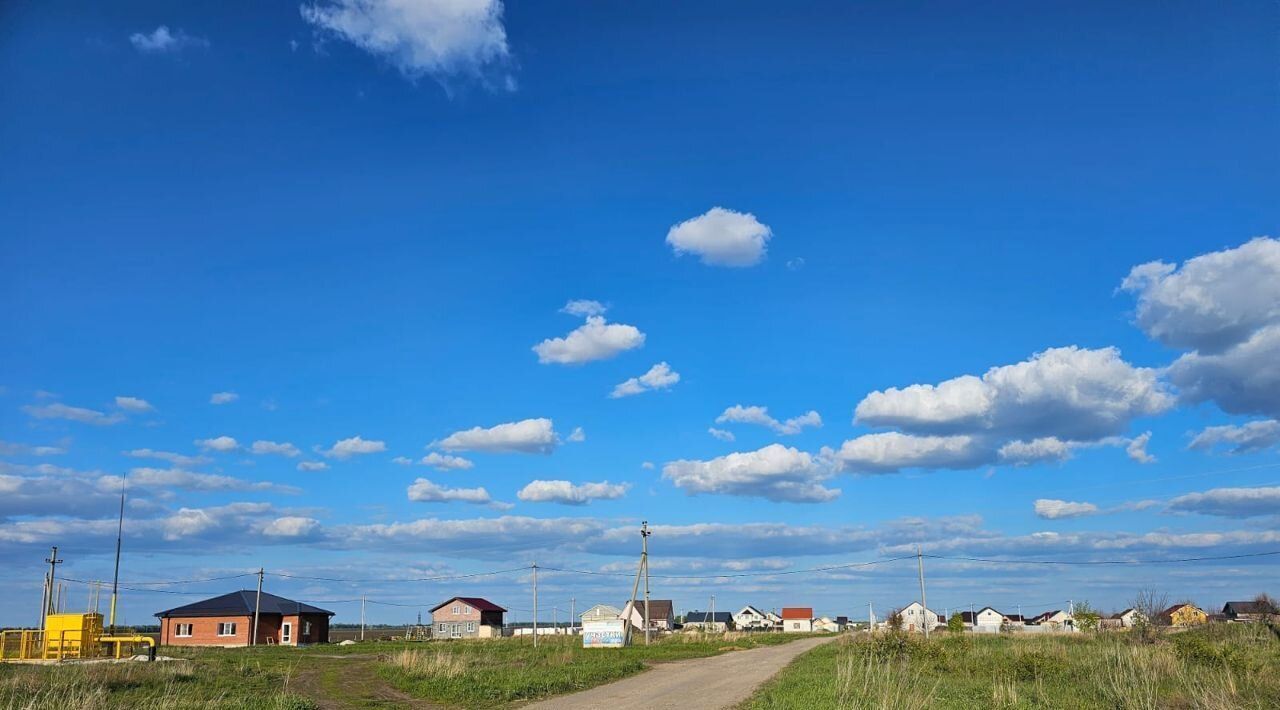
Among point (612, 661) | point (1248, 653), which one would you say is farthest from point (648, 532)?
point (1248, 653)

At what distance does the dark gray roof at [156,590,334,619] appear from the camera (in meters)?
62.3

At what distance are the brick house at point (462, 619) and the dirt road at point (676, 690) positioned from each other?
62.8 metres

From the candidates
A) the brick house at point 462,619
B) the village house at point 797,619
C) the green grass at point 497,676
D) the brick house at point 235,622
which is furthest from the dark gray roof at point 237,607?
the village house at point 797,619

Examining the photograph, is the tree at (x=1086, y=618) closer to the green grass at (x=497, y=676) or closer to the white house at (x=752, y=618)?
the green grass at (x=497, y=676)

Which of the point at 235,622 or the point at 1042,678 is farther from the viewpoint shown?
the point at 235,622

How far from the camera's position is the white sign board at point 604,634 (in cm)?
4541

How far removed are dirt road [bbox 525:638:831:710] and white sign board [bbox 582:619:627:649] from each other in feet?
49.9

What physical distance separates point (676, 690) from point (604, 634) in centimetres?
2555

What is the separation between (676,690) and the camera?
2123cm

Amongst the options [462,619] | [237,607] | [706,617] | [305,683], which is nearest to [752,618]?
[706,617]

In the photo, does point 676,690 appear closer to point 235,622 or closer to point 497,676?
point 497,676

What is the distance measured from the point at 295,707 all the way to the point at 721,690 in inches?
379

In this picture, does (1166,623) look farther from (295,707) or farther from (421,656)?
(295,707)

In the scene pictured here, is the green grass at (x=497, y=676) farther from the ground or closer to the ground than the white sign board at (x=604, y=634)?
farther from the ground
